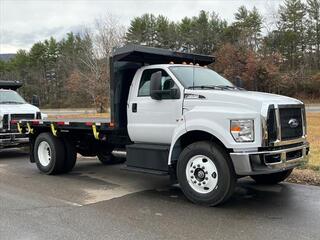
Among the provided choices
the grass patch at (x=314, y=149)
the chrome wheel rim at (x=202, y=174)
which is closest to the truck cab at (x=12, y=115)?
the chrome wheel rim at (x=202, y=174)

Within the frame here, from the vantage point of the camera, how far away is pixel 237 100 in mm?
6258

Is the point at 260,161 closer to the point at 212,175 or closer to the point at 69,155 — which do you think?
the point at 212,175

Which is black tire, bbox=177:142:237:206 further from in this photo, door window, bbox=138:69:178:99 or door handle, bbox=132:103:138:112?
door handle, bbox=132:103:138:112

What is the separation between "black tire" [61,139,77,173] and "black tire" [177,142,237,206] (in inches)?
136

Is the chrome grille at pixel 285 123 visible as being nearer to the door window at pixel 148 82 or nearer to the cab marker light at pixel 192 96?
the cab marker light at pixel 192 96

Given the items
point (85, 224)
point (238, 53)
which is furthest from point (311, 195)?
point (238, 53)

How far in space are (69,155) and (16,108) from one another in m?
3.81

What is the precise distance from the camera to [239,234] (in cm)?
510

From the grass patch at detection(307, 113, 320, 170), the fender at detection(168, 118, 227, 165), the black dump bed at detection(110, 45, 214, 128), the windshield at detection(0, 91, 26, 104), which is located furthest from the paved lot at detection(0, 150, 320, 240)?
the windshield at detection(0, 91, 26, 104)

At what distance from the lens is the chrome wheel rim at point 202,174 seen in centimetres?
632

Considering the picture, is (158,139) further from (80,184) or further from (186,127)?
(80,184)

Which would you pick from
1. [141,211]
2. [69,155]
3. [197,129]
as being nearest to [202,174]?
[197,129]

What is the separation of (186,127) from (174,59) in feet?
6.81

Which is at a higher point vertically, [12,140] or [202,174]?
[12,140]
